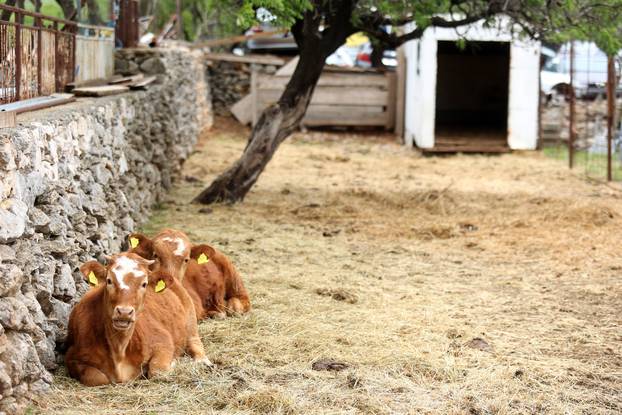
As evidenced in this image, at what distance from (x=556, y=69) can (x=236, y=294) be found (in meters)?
23.3

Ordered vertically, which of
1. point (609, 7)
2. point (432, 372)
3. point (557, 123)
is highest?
point (609, 7)

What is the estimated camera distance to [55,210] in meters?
6.60

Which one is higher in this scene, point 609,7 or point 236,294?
point 609,7

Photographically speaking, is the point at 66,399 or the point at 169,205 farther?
the point at 169,205

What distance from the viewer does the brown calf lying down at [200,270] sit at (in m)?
7.19

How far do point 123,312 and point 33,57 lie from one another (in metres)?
4.10

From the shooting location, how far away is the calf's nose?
5.66 m

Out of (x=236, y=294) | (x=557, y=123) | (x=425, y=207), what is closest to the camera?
(x=236, y=294)

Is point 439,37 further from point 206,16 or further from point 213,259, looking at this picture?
point 213,259

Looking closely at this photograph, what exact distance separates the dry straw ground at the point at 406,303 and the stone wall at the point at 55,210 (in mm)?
336

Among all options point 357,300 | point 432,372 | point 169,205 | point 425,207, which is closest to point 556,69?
point 425,207

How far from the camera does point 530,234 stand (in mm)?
11852

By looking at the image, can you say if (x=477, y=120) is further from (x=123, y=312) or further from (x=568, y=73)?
(x=123, y=312)

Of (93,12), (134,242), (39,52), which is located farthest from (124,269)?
(93,12)
